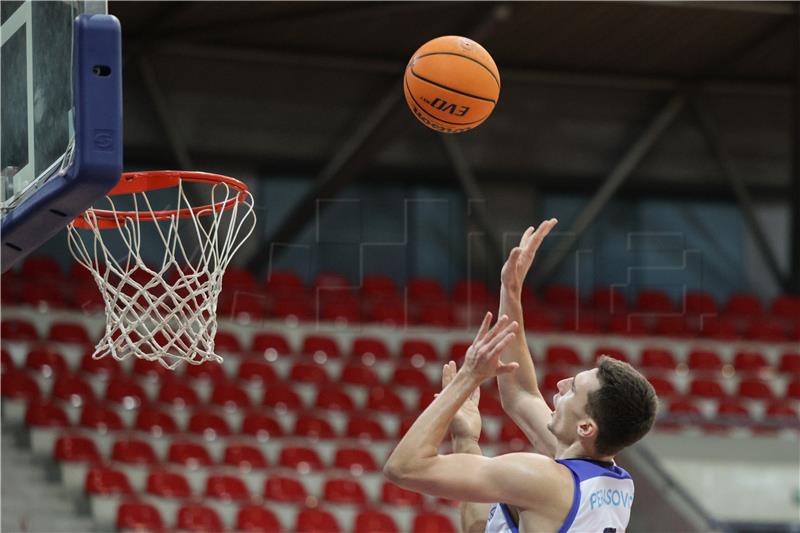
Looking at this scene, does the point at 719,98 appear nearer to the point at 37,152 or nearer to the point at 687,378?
the point at 687,378

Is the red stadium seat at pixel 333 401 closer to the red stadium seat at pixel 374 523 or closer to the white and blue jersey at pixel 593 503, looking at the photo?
the red stadium seat at pixel 374 523

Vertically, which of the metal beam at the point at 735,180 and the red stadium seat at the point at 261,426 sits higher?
the metal beam at the point at 735,180

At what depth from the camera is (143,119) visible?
14.5 meters

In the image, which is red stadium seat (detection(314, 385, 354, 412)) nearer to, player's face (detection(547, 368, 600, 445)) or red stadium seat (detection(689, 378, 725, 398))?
red stadium seat (detection(689, 378, 725, 398))

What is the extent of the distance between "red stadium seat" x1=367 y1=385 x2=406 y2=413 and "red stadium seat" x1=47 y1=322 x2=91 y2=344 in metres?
2.70

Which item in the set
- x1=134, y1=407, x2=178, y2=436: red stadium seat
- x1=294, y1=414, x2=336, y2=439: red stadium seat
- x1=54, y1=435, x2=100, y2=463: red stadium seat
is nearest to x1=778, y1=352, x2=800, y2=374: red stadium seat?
x1=294, y1=414, x2=336, y2=439: red stadium seat

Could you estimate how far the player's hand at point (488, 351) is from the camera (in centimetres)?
323

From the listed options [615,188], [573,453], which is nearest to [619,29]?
[615,188]

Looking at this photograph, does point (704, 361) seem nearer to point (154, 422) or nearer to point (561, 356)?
point (561, 356)

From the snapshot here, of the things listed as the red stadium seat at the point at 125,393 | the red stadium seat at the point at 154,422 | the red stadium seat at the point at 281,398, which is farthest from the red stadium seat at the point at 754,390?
the red stadium seat at the point at 125,393

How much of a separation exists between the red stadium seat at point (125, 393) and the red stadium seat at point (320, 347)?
184 cm

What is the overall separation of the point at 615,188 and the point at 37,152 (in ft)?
41.6

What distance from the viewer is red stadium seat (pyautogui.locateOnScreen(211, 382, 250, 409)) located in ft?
37.7

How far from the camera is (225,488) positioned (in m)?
10.3
